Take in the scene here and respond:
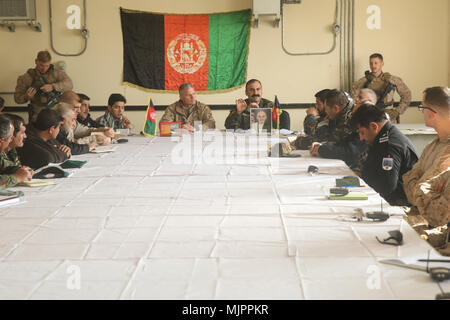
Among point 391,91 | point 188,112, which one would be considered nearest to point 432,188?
point 188,112

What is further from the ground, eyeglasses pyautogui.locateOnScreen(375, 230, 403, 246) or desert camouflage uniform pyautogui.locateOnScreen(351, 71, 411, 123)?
desert camouflage uniform pyautogui.locateOnScreen(351, 71, 411, 123)

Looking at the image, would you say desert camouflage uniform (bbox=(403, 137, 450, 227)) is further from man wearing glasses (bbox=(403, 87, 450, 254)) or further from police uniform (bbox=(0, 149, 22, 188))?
police uniform (bbox=(0, 149, 22, 188))

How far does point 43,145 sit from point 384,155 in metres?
2.16

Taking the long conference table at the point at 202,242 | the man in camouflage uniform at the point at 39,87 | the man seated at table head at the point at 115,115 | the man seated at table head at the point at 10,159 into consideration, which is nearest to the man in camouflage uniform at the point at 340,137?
the long conference table at the point at 202,242

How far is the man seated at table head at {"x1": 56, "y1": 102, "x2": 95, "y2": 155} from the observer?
3.97 metres

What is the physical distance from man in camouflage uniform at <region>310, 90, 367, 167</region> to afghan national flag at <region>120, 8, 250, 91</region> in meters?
3.20

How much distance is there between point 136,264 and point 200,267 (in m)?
0.19

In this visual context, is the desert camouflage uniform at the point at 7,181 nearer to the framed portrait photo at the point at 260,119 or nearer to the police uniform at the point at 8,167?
the police uniform at the point at 8,167

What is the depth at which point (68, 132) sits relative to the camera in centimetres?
455

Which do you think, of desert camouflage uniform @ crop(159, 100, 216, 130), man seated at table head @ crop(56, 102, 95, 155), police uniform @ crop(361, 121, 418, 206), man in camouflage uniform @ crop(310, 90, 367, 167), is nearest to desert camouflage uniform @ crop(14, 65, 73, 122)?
desert camouflage uniform @ crop(159, 100, 216, 130)

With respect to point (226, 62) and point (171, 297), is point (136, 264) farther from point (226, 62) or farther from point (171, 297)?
point (226, 62)

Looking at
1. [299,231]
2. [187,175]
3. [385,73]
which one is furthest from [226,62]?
[299,231]

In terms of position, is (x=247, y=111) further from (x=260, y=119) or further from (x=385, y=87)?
(x=385, y=87)

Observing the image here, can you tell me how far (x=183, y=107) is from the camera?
5805 mm
